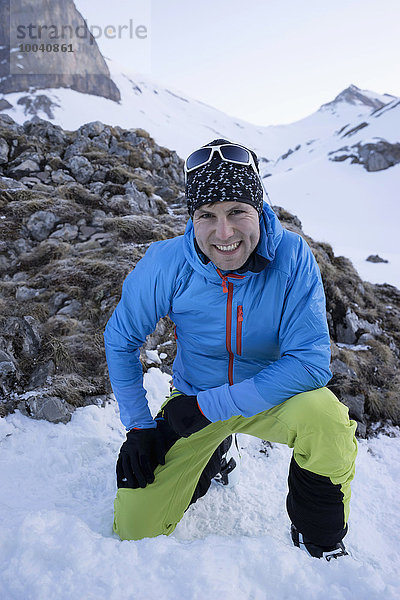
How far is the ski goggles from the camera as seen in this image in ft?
7.15

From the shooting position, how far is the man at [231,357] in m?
1.94

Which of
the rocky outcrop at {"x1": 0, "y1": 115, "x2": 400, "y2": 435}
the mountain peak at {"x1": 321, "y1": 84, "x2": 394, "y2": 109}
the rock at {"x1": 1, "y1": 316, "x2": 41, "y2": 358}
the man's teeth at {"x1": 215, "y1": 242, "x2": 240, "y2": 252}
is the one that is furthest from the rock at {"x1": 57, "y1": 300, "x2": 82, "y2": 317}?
the mountain peak at {"x1": 321, "y1": 84, "x2": 394, "y2": 109}

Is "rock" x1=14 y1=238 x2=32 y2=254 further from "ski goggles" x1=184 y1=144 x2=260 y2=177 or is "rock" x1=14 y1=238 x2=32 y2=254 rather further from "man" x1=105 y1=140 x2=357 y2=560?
"ski goggles" x1=184 y1=144 x2=260 y2=177

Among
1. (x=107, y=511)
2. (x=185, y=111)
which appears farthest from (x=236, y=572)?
(x=185, y=111)

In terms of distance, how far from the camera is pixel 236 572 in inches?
57.0

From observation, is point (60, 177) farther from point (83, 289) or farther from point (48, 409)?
point (48, 409)

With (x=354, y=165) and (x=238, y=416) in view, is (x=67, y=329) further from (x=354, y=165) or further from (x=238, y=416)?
(x=354, y=165)

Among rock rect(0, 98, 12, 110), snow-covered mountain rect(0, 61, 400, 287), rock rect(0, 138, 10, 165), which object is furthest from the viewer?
rock rect(0, 98, 12, 110)

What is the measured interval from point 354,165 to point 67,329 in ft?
149

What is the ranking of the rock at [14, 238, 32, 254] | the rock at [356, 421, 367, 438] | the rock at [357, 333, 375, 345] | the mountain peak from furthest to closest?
the mountain peak, the rock at [14, 238, 32, 254], the rock at [357, 333, 375, 345], the rock at [356, 421, 367, 438]

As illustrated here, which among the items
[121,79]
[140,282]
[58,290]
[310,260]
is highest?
[121,79]

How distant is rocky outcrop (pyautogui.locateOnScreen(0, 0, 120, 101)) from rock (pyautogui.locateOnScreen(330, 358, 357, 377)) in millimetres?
68651

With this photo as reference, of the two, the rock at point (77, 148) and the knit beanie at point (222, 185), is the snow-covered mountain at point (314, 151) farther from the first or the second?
the rock at point (77, 148)

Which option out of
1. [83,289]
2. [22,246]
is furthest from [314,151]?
[83,289]
